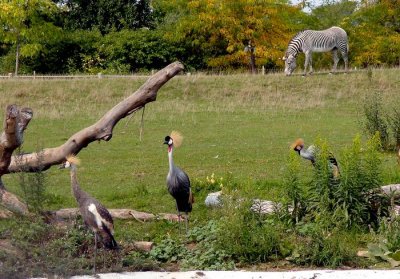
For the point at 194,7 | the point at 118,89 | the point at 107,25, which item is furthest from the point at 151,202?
the point at 107,25

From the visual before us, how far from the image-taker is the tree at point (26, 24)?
39256mm

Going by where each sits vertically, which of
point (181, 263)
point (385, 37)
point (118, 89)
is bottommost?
point (181, 263)

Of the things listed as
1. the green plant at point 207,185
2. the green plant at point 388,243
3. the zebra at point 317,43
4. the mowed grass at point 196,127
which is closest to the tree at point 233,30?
the zebra at point 317,43

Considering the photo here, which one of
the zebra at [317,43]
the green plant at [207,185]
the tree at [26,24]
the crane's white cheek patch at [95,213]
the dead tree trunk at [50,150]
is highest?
the tree at [26,24]

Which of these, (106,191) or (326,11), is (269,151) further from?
(326,11)

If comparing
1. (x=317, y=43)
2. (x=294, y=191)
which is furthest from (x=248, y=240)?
(x=317, y=43)

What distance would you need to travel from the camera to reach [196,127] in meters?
22.5

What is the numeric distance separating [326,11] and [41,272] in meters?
43.4

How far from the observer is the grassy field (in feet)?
41.8

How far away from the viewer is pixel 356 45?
43031 millimetres

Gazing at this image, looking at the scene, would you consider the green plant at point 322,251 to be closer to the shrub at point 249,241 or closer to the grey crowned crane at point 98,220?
the shrub at point 249,241

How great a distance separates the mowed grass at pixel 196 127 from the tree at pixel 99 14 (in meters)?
15.7

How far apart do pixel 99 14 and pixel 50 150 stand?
37653 millimetres

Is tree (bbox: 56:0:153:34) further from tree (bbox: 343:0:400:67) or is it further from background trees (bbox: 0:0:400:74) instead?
tree (bbox: 343:0:400:67)
